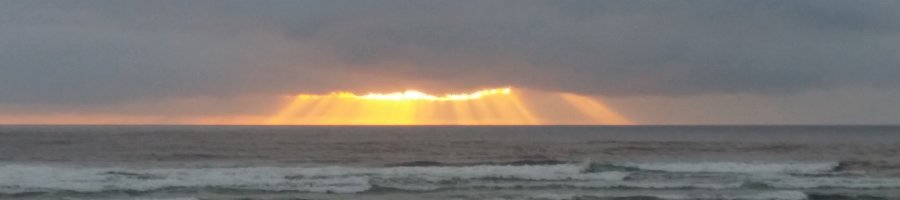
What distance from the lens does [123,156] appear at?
60812 mm

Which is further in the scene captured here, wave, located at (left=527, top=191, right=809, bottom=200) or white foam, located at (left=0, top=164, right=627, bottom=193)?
white foam, located at (left=0, top=164, right=627, bottom=193)

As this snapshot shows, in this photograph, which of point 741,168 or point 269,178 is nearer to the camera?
point 269,178

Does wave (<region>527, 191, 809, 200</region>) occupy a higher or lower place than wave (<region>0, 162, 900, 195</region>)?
lower

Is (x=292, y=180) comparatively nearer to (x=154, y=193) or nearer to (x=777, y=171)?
(x=154, y=193)

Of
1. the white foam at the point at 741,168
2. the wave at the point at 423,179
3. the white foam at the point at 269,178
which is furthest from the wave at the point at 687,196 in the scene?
the white foam at the point at 741,168

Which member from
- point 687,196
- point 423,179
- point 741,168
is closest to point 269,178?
point 423,179

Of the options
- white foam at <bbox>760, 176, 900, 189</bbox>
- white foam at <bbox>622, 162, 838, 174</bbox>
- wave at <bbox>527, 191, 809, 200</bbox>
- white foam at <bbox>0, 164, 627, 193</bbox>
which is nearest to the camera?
wave at <bbox>527, 191, 809, 200</bbox>

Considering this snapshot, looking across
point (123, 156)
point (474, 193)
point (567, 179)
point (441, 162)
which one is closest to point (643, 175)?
point (567, 179)

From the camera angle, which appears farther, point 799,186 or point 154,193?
point 799,186

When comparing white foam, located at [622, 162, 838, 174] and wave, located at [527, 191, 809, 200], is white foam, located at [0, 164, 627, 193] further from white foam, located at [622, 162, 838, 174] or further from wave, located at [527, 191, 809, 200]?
wave, located at [527, 191, 809, 200]

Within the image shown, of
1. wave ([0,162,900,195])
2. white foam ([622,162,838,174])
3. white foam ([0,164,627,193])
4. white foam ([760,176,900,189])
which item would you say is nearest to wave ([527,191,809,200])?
wave ([0,162,900,195])

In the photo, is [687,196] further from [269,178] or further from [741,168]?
[269,178]

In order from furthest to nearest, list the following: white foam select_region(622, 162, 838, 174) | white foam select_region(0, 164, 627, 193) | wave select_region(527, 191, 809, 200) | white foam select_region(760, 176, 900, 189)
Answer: white foam select_region(622, 162, 838, 174)
white foam select_region(760, 176, 900, 189)
white foam select_region(0, 164, 627, 193)
wave select_region(527, 191, 809, 200)

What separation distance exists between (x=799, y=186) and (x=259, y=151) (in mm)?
40550
